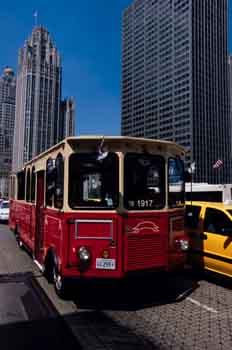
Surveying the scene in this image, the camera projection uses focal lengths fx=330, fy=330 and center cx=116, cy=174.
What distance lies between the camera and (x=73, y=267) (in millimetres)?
5230

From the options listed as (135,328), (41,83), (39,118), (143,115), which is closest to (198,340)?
(135,328)

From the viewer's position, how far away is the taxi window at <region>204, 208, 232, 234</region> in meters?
6.80

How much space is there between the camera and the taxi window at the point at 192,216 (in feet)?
25.4

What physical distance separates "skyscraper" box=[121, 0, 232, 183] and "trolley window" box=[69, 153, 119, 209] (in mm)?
94258

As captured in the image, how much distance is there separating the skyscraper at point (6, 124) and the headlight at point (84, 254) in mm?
53873

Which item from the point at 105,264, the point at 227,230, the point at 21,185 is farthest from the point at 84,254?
the point at 21,185

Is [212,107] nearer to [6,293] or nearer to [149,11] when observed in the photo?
[149,11]

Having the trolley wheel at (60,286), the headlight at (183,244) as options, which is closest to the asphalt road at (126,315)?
the trolley wheel at (60,286)

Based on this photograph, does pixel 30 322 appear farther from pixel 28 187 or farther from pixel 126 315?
pixel 28 187

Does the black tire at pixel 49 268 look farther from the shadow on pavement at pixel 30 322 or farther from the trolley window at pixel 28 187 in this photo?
the trolley window at pixel 28 187

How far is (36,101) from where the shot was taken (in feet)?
218

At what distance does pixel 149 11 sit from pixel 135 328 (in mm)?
154395

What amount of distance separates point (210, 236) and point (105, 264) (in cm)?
290

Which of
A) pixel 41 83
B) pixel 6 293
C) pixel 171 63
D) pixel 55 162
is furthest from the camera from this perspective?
pixel 171 63
